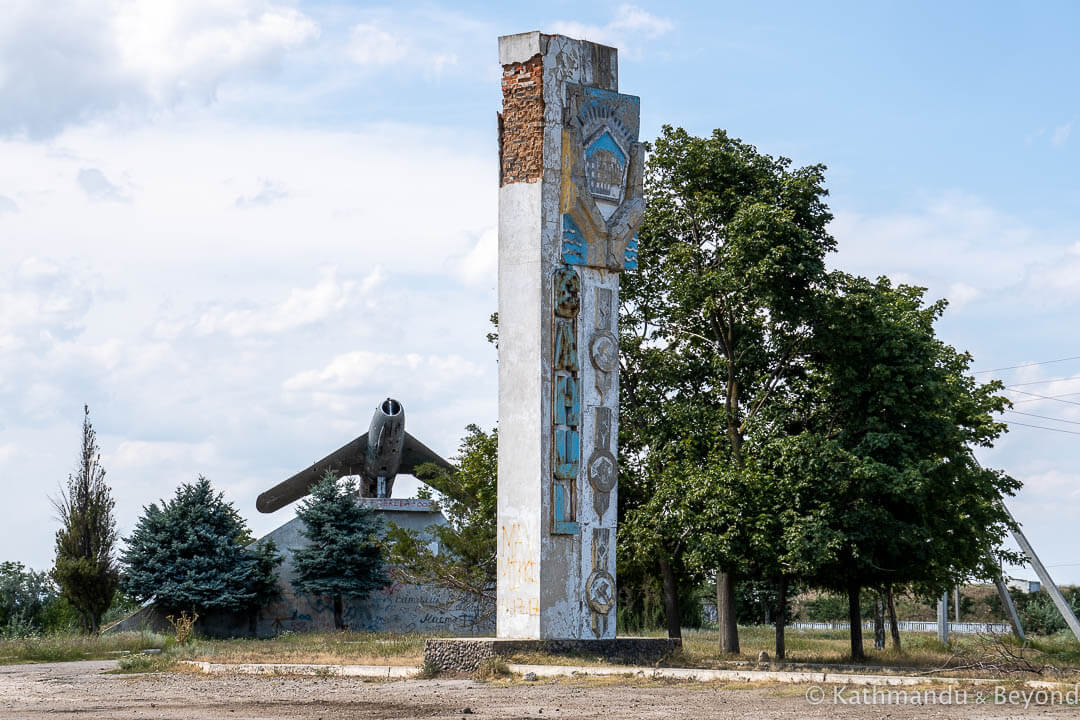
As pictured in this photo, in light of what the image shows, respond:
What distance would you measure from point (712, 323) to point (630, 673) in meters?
12.3

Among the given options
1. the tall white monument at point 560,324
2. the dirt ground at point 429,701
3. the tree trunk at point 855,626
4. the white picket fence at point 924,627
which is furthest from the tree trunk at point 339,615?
the dirt ground at point 429,701

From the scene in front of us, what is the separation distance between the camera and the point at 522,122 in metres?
20.0

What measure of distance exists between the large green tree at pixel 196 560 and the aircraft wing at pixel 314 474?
185 inches

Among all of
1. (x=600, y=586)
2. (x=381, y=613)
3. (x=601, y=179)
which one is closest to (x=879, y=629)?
(x=381, y=613)

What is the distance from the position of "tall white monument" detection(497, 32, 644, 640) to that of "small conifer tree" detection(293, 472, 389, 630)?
19081 mm

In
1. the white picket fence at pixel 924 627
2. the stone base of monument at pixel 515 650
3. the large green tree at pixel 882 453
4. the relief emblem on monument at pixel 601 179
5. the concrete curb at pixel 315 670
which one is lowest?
the white picket fence at pixel 924 627

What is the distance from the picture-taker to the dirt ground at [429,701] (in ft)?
36.7

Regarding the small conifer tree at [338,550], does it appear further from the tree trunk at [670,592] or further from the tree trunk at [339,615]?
the tree trunk at [670,592]

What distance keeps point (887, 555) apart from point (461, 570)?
11.9 meters

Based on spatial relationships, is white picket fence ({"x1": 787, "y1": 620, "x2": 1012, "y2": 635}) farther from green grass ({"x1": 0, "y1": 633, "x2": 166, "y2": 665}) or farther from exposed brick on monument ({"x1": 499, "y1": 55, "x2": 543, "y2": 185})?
exposed brick on monument ({"x1": 499, "y1": 55, "x2": 543, "y2": 185})

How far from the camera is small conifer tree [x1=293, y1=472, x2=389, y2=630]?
1508 inches

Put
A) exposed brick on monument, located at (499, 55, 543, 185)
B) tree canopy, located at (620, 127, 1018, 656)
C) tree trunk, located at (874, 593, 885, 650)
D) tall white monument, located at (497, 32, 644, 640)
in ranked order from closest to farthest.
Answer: tall white monument, located at (497, 32, 644, 640) → exposed brick on monument, located at (499, 55, 543, 185) → tree canopy, located at (620, 127, 1018, 656) → tree trunk, located at (874, 593, 885, 650)

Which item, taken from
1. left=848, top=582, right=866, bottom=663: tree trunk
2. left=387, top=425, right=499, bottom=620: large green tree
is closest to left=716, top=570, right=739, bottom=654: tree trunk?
left=848, top=582, right=866, bottom=663: tree trunk

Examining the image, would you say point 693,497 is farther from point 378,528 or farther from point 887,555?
point 378,528
